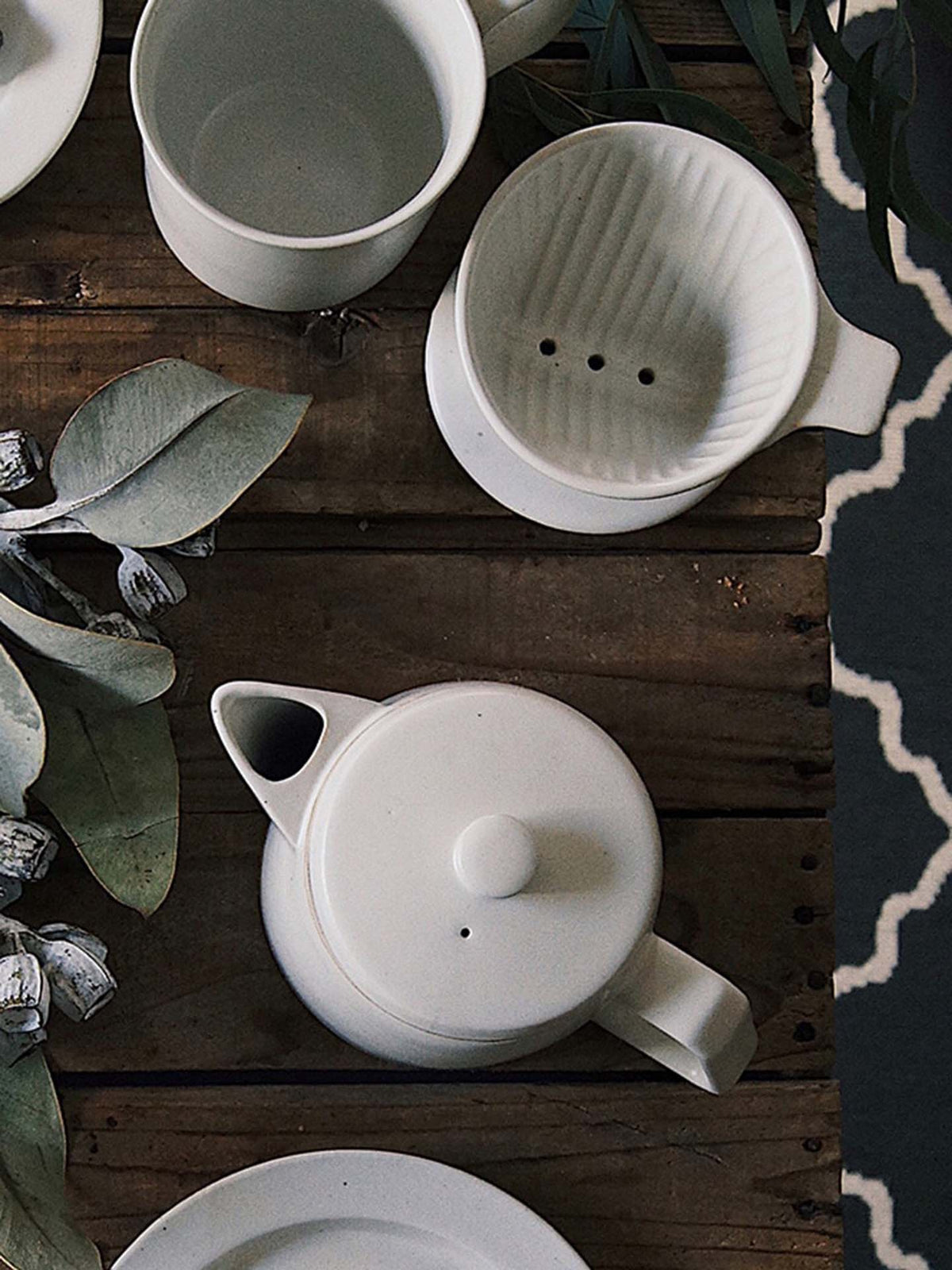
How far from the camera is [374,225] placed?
56 cm

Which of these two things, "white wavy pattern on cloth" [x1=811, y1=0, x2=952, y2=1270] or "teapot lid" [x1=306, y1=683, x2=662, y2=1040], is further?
"white wavy pattern on cloth" [x1=811, y1=0, x2=952, y2=1270]

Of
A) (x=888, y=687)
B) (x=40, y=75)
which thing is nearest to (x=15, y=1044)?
(x=40, y=75)

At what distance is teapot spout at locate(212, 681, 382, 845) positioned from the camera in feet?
1.79

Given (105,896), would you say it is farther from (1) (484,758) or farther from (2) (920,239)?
(2) (920,239)

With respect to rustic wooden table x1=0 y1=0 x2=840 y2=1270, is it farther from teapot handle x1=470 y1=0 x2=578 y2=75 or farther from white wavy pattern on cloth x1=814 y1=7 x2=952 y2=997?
white wavy pattern on cloth x1=814 y1=7 x2=952 y2=997

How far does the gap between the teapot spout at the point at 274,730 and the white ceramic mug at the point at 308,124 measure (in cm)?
16

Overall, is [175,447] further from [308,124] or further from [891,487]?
[891,487]

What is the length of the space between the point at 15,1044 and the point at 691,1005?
24 centimetres

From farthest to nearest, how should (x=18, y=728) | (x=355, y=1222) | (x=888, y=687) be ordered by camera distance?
(x=888, y=687) < (x=355, y=1222) < (x=18, y=728)

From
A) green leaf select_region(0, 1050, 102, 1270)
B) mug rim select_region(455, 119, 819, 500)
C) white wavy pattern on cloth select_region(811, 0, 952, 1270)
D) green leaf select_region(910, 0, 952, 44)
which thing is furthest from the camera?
white wavy pattern on cloth select_region(811, 0, 952, 1270)

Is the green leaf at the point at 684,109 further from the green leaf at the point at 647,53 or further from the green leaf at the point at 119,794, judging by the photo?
the green leaf at the point at 119,794

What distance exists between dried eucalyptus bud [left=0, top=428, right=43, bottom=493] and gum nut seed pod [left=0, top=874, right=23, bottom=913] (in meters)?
0.14

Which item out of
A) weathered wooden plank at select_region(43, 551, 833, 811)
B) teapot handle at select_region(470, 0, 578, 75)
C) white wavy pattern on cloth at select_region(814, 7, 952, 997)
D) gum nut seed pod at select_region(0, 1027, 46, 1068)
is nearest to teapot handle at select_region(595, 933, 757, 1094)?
weathered wooden plank at select_region(43, 551, 833, 811)

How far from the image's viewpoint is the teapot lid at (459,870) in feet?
1.73
